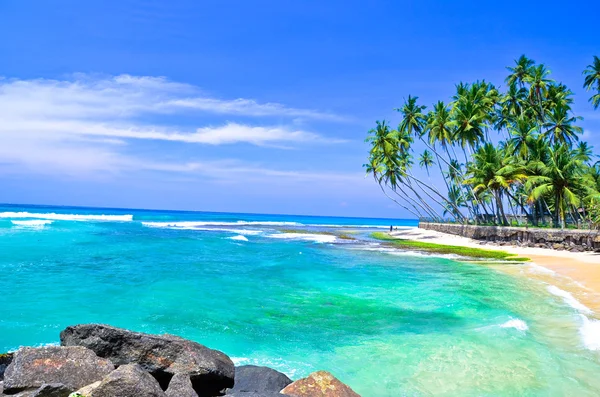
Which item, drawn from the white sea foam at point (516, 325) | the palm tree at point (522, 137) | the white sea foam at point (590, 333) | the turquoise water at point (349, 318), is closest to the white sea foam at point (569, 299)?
A: the turquoise water at point (349, 318)

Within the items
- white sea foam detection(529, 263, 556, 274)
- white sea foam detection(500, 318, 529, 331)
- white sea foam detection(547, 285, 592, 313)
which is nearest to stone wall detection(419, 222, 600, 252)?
white sea foam detection(529, 263, 556, 274)

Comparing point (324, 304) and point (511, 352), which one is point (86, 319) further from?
point (511, 352)

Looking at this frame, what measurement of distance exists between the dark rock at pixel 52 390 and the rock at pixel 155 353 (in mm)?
1118

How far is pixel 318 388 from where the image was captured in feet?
17.5

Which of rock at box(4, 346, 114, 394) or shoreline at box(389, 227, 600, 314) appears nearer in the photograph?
rock at box(4, 346, 114, 394)

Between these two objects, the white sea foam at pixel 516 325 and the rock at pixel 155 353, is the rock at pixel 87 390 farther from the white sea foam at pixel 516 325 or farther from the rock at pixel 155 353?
the white sea foam at pixel 516 325

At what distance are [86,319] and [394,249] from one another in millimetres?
24794

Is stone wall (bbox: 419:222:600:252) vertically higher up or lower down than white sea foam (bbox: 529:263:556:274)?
higher up

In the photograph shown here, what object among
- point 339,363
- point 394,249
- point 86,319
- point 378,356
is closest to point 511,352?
point 378,356

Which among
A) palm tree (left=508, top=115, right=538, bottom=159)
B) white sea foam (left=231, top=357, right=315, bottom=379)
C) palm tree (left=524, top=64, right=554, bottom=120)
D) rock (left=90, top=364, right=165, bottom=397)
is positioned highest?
palm tree (left=524, top=64, right=554, bottom=120)

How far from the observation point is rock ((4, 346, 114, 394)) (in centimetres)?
Result: 446

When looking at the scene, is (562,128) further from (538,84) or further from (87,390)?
(87,390)

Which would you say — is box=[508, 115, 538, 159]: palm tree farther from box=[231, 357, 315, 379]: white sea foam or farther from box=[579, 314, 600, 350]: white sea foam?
box=[231, 357, 315, 379]: white sea foam

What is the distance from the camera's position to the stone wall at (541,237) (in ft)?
92.5
